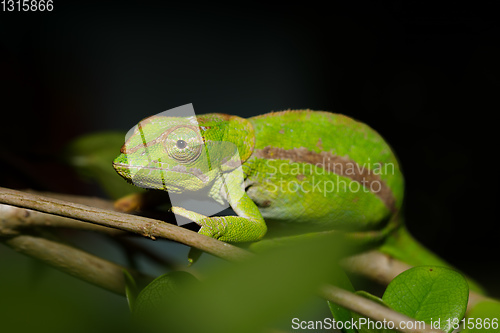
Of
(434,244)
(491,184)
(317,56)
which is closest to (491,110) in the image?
(491,184)

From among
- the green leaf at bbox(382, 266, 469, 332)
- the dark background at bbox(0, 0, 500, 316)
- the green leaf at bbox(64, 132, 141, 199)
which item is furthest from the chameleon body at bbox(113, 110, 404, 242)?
the dark background at bbox(0, 0, 500, 316)

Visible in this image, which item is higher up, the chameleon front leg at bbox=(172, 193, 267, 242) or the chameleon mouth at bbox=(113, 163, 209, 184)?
the chameleon mouth at bbox=(113, 163, 209, 184)

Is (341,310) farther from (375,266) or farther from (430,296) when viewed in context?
(375,266)

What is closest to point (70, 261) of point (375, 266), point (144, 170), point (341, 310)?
point (144, 170)

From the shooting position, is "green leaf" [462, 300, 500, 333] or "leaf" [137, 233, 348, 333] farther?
"green leaf" [462, 300, 500, 333]

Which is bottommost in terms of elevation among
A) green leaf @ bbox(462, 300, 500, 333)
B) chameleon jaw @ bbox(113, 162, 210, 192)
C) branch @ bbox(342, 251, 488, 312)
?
branch @ bbox(342, 251, 488, 312)

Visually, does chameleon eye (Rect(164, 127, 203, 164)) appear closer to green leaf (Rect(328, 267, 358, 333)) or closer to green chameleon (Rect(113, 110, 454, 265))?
green chameleon (Rect(113, 110, 454, 265))

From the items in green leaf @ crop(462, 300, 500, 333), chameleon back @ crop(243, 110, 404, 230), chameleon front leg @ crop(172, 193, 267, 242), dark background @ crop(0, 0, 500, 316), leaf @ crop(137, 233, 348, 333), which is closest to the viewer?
leaf @ crop(137, 233, 348, 333)

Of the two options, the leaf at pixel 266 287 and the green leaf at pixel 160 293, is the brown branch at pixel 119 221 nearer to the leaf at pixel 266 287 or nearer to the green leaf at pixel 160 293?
the green leaf at pixel 160 293
